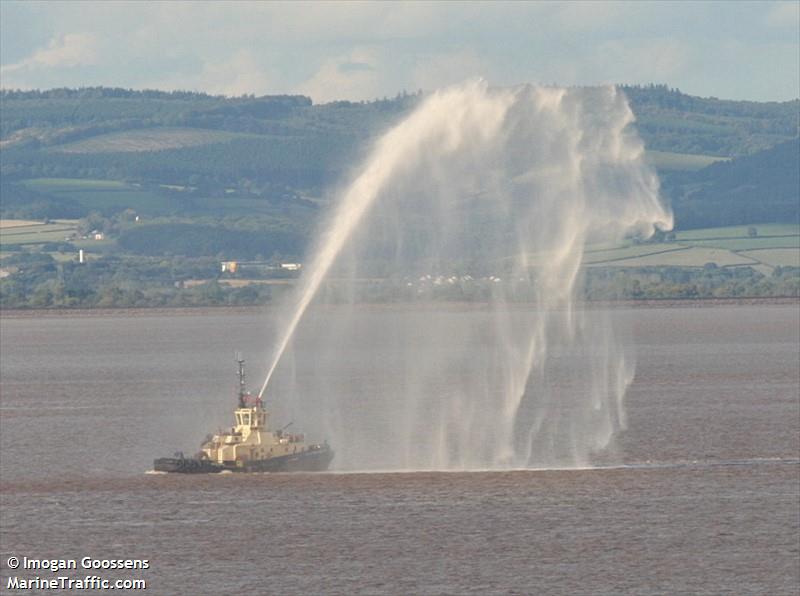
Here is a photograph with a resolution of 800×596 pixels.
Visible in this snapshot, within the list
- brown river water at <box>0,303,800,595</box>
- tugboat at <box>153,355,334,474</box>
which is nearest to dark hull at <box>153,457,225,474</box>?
tugboat at <box>153,355,334,474</box>

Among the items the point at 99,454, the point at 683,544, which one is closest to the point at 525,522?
the point at 683,544

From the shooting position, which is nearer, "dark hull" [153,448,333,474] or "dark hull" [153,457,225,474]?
"dark hull" [153,448,333,474]

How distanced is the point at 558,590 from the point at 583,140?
93.8 feet

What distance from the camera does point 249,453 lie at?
61.8 meters

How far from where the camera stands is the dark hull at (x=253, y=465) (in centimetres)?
6178

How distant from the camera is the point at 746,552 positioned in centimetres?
4759

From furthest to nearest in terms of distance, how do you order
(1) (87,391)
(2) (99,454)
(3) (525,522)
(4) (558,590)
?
(1) (87,391) < (2) (99,454) < (3) (525,522) < (4) (558,590)

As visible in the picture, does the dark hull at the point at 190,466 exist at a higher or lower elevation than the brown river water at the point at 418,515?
higher

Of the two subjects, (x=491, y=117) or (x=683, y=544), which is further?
(x=491, y=117)

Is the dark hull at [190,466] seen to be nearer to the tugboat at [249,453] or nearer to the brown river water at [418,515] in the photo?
the tugboat at [249,453]

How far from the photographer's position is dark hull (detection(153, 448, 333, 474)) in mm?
61781

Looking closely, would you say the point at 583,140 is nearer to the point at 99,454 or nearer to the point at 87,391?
the point at 99,454

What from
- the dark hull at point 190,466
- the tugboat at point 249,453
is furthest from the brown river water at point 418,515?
the tugboat at point 249,453

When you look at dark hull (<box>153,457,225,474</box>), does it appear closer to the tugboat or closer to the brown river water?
the tugboat
